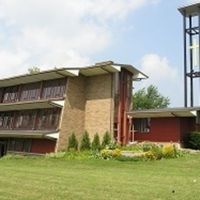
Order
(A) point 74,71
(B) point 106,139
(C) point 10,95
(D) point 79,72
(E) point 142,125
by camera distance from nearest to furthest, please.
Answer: (B) point 106,139, (A) point 74,71, (D) point 79,72, (E) point 142,125, (C) point 10,95

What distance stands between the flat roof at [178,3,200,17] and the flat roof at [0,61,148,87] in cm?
697

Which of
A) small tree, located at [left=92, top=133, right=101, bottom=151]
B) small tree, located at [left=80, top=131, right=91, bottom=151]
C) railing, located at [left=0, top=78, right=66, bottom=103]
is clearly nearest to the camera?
small tree, located at [left=92, top=133, right=101, bottom=151]

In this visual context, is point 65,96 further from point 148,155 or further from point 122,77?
point 148,155

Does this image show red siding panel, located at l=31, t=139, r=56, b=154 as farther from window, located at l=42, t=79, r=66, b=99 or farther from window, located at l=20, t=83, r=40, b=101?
window, located at l=20, t=83, r=40, b=101

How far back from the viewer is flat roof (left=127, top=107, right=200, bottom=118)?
106 feet

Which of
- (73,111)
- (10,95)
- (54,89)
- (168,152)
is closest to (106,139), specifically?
(73,111)

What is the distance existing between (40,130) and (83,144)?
4.70 m

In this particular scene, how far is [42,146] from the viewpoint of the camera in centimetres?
3788

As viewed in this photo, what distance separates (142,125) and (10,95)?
50.1ft

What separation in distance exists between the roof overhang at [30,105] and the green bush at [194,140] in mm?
11287

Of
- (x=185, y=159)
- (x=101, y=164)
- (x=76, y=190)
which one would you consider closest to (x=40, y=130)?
(x=101, y=164)

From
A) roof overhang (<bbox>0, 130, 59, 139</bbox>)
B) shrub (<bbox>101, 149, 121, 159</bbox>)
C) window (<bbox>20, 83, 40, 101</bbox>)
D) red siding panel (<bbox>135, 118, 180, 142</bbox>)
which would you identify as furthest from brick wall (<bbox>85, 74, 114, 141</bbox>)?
shrub (<bbox>101, 149, 121, 159</bbox>)

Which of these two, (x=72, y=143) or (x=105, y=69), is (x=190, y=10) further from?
(x=72, y=143)

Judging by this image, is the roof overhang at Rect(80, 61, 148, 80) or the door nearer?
the roof overhang at Rect(80, 61, 148, 80)
